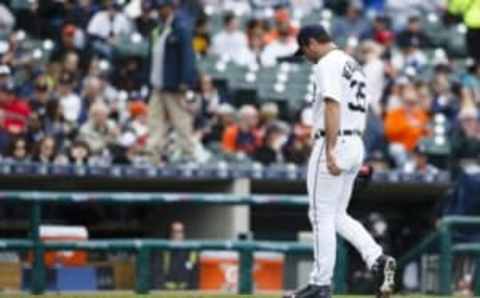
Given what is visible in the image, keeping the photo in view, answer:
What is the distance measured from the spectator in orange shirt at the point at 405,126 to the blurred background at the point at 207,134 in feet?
0.06

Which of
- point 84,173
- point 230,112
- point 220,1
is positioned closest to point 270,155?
point 230,112

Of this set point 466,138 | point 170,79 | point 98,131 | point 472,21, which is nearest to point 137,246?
point 170,79

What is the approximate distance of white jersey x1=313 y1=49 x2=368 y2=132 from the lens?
11039 mm

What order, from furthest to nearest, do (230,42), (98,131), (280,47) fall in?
(280,47) → (230,42) → (98,131)

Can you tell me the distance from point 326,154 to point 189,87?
7180 mm

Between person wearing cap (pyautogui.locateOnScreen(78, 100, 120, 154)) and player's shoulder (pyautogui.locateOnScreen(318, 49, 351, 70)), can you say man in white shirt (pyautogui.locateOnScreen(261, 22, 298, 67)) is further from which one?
player's shoulder (pyautogui.locateOnScreen(318, 49, 351, 70))

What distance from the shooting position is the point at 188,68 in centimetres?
1747

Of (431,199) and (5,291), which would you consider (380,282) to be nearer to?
(5,291)

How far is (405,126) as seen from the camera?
19641 millimetres

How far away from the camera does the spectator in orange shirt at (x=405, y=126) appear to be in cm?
1948

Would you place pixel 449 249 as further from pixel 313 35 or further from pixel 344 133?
pixel 313 35

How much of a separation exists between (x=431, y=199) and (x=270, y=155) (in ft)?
7.95

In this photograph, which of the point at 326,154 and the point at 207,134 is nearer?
the point at 326,154

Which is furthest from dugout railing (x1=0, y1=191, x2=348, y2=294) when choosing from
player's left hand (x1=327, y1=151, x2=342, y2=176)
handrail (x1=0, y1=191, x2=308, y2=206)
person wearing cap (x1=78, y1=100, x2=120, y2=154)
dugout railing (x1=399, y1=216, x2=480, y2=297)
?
player's left hand (x1=327, y1=151, x2=342, y2=176)
